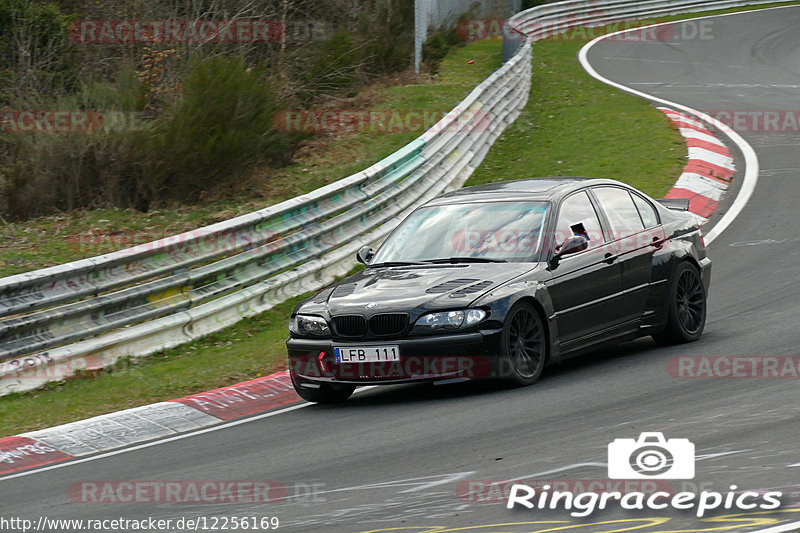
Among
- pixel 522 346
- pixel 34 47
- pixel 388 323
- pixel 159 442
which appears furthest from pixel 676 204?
pixel 34 47

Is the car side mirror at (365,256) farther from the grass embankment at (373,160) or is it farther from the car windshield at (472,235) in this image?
the grass embankment at (373,160)

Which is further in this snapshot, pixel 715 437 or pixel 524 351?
pixel 524 351

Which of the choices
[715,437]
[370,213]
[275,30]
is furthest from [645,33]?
[715,437]

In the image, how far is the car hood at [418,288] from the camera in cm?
807

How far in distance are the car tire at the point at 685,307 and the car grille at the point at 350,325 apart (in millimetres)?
2875

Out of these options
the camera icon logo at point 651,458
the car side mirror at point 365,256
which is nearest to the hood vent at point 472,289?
the car side mirror at point 365,256

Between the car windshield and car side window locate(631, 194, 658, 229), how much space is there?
1.17 m

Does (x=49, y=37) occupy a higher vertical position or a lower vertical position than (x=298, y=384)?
higher

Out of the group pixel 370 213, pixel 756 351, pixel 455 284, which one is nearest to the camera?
pixel 455 284

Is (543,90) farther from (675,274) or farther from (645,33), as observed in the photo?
(675,274)

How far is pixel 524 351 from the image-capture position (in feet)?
27.1

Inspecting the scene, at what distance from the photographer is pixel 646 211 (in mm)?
9867

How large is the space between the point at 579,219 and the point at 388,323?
2079 mm

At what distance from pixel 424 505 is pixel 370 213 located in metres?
8.68
